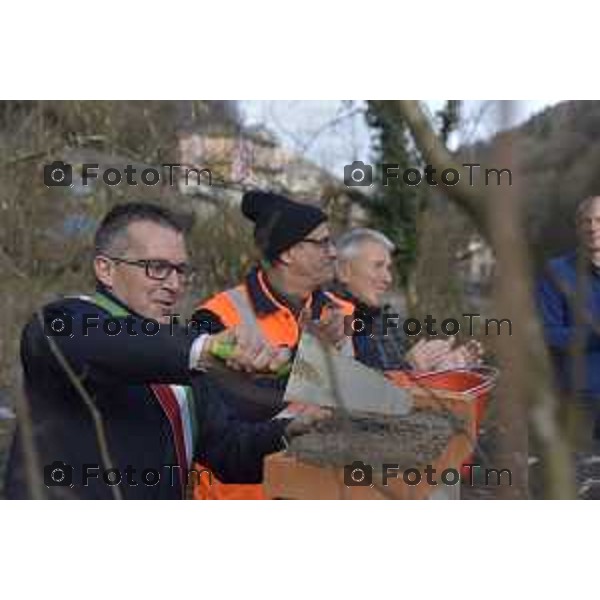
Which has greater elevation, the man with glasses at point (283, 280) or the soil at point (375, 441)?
the man with glasses at point (283, 280)

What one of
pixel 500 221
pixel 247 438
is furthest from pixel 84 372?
pixel 500 221

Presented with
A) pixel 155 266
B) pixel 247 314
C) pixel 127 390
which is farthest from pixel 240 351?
pixel 247 314

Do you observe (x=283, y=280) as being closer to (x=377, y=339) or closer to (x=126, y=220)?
(x=377, y=339)

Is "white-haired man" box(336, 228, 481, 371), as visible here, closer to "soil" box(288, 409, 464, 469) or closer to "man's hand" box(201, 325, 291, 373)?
"soil" box(288, 409, 464, 469)

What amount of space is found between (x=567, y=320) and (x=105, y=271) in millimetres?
1375

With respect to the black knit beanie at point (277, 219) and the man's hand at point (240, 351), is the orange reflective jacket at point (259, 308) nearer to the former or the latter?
the black knit beanie at point (277, 219)

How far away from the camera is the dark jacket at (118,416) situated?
2.34 meters

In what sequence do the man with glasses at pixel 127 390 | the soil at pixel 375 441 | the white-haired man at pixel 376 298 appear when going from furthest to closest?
the white-haired man at pixel 376 298 < the soil at pixel 375 441 < the man with glasses at pixel 127 390

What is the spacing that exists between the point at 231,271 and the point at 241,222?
0.16 metres

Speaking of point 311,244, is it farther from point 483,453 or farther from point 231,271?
point 483,453

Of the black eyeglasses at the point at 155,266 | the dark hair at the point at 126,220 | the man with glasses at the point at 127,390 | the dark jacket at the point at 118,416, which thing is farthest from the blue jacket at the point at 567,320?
the dark hair at the point at 126,220

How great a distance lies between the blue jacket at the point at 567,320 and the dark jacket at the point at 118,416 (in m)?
0.73

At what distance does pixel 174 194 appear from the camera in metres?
3.25

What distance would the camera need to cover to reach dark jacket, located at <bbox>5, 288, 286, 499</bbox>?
234 cm
